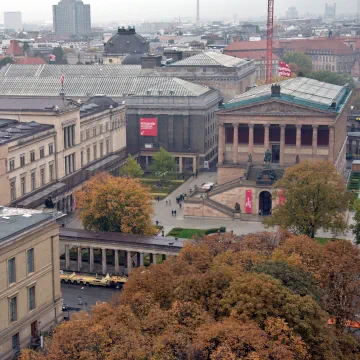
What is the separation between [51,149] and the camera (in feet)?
388

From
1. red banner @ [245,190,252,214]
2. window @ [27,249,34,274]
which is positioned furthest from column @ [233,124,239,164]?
window @ [27,249,34,274]

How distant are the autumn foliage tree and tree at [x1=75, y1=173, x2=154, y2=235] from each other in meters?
29.1

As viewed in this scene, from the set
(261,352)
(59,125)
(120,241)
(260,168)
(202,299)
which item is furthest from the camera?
(260,168)

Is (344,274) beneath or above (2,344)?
above

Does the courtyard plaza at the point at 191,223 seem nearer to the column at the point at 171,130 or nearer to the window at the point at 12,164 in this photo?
the window at the point at 12,164

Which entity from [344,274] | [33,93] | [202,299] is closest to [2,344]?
[202,299]

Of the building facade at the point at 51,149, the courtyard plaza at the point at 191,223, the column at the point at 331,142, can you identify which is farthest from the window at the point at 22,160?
the column at the point at 331,142

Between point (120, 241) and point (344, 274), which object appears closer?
point (344, 274)

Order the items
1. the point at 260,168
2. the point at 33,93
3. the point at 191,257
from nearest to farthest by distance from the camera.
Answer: the point at 191,257 → the point at 260,168 → the point at 33,93

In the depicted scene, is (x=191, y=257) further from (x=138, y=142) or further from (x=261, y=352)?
(x=138, y=142)

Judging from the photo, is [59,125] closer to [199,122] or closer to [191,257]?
[199,122]

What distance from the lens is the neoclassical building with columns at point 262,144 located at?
123875mm

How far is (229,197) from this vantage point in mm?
125500

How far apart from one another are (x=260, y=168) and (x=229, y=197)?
10225 millimetres
